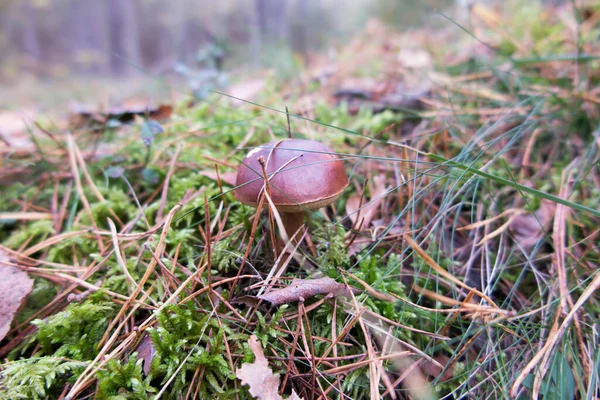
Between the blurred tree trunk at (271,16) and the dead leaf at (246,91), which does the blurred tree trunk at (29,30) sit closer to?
the blurred tree trunk at (271,16)

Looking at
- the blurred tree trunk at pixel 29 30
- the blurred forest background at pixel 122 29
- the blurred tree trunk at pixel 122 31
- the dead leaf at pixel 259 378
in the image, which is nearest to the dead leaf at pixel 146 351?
the dead leaf at pixel 259 378

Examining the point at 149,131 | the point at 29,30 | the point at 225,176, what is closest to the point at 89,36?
the point at 29,30

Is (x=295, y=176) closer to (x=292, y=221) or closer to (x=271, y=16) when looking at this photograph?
(x=292, y=221)

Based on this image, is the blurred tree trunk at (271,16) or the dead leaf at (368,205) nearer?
the dead leaf at (368,205)

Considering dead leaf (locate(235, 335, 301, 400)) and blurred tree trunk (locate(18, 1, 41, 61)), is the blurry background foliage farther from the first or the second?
dead leaf (locate(235, 335, 301, 400))

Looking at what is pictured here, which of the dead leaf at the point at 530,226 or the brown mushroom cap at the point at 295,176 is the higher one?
the brown mushroom cap at the point at 295,176

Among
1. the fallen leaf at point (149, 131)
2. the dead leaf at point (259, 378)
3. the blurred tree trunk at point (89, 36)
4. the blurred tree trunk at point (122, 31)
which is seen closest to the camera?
the dead leaf at point (259, 378)

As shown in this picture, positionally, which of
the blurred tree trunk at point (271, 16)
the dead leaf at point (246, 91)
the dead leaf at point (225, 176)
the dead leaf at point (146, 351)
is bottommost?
the dead leaf at point (146, 351)
